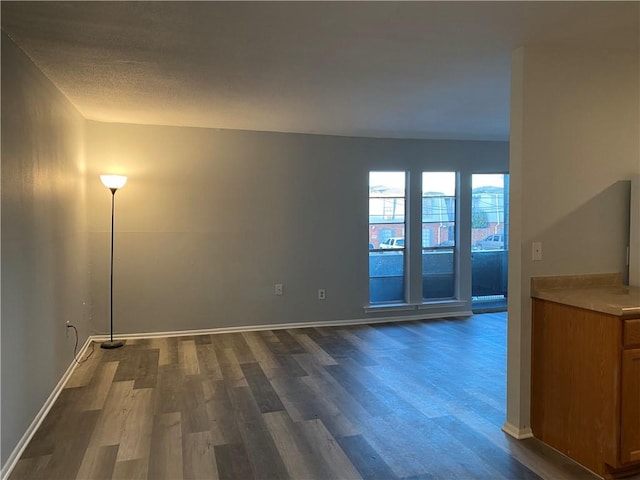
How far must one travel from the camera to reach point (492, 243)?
22.8ft

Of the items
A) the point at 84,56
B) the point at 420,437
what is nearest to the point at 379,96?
the point at 84,56

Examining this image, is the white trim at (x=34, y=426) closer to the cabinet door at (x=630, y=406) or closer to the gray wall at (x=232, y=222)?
the gray wall at (x=232, y=222)

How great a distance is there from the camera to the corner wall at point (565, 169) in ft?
9.30

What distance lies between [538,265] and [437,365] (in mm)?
1729

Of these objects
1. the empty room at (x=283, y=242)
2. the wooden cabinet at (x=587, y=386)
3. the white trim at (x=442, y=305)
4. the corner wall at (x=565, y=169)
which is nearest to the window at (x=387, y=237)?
the white trim at (x=442, y=305)

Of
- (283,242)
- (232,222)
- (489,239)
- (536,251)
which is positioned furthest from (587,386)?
(489,239)

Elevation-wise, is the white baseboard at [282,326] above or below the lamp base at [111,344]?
above

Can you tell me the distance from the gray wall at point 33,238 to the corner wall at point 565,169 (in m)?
2.86

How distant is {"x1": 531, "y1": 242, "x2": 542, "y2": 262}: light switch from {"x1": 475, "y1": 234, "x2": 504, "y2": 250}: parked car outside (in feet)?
13.5

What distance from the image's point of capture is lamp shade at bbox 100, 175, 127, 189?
15.3ft

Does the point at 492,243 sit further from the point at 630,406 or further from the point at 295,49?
the point at 295,49

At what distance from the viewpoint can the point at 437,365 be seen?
428 cm

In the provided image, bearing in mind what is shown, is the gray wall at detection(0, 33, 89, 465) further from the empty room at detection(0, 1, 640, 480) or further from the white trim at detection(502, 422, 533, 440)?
the white trim at detection(502, 422, 533, 440)


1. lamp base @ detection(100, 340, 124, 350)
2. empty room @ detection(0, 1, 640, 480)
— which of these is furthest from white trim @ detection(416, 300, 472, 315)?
lamp base @ detection(100, 340, 124, 350)
